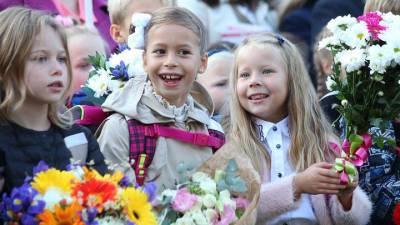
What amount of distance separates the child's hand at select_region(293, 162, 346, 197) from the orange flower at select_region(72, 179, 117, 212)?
1562 mm

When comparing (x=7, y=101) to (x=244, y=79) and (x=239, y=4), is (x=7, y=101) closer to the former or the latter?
(x=244, y=79)

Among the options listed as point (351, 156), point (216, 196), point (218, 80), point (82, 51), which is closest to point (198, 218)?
point (216, 196)

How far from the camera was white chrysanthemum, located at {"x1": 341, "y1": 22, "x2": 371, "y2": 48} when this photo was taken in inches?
220

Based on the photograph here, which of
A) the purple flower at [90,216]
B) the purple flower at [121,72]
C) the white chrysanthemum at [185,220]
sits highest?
the purple flower at [121,72]

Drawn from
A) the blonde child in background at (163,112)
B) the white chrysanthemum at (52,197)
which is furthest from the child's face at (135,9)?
the white chrysanthemum at (52,197)

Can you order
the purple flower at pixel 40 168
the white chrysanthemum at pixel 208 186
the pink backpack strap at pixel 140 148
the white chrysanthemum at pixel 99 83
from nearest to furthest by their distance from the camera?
the purple flower at pixel 40 168
the white chrysanthemum at pixel 208 186
the pink backpack strap at pixel 140 148
the white chrysanthemum at pixel 99 83

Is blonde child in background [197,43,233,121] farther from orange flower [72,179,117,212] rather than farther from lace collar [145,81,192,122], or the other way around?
orange flower [72,179,117,212]

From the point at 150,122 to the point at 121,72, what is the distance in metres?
0.58

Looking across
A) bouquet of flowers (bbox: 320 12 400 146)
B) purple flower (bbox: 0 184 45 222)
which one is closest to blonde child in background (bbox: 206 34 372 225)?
bouquet of flowers (bbox: 320 12 400 146)

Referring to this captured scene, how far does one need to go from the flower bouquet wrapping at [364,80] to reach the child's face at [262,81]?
1.59 ft

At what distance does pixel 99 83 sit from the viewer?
232 inches

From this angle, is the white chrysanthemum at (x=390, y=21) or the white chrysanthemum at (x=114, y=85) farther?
the white chrysanthemum at (x=114, y=85)

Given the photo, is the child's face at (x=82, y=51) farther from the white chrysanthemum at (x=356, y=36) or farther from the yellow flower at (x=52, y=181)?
the yellow flower at (x=52, y=181)

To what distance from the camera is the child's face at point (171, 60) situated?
5.56 metres
